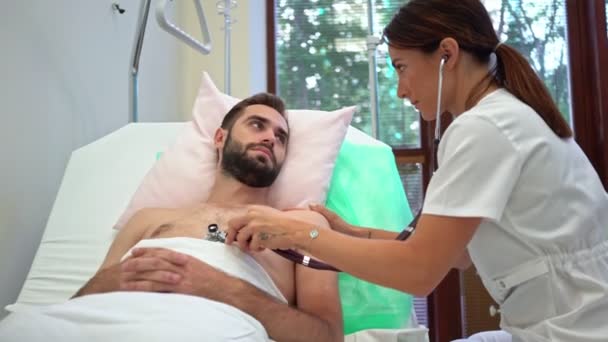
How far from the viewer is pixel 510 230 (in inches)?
38.5

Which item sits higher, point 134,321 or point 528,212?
point 528,212

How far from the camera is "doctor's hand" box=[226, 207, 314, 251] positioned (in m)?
1.02

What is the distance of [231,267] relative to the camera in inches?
48.1

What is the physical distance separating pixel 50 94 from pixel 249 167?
0.72 m

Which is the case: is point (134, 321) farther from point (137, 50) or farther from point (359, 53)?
point (359, 53)

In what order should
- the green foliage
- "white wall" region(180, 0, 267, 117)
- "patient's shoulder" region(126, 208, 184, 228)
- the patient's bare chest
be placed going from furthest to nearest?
the green foliage, "white wall" region(180, 0, 267, 117), "patient's shoulder" region(126, 208, 184, 228), the patient's bare chest

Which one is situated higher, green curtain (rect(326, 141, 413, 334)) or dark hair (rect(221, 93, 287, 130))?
dark hair (rect(221, 93, 287, 130))

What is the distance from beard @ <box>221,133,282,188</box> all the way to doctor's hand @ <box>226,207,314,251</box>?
464mm

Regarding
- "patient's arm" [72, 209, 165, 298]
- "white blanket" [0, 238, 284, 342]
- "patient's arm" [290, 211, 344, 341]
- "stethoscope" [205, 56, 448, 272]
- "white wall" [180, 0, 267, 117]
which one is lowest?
"patient's arm" [290, 211, 344, 341]

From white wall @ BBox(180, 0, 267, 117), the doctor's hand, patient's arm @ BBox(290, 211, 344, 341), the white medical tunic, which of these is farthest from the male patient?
white wall @ BBox(180, 0, 267, 117)

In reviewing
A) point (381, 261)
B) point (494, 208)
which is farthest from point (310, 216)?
point (494, 208)

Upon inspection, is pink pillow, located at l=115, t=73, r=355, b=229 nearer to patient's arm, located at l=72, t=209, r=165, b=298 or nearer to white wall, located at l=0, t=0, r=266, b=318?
patient's arm, located at l=72, t=209, r=165, b=298

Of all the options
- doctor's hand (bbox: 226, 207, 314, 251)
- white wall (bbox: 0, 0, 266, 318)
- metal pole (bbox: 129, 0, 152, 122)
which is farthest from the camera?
metal pole (bbox: 129, 0, 152, 122)

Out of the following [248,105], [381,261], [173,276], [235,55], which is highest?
[235,55]
